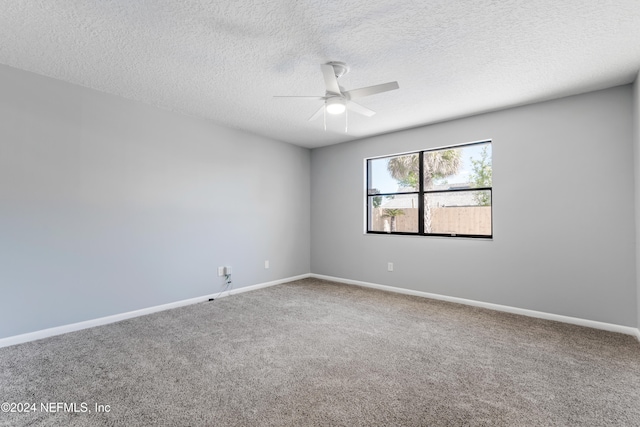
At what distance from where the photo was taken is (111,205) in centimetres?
318

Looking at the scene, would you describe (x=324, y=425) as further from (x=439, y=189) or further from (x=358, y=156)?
(x=358, y=156)

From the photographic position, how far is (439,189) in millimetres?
4207

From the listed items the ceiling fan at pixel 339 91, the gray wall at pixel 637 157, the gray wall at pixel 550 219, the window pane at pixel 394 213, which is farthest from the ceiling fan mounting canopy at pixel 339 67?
the gray wall at pixel 637 157

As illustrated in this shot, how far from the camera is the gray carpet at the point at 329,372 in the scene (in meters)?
1.65

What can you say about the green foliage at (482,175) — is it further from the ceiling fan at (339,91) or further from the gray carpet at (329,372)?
the ceiling fan at (339,91)

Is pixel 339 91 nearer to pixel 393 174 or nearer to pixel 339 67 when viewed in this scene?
pixel 339 67

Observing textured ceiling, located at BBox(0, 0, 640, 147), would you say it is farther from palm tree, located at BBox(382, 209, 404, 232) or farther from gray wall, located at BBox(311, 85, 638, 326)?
palm tree, located at BBox(382, 209, 404, 232)

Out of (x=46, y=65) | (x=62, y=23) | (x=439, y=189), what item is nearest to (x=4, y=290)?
(x=46, y=65)

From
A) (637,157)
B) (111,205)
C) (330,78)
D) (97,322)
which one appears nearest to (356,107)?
(330,78)

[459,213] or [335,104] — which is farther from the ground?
[335,104]

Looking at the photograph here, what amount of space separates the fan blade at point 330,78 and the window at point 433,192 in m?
2.33

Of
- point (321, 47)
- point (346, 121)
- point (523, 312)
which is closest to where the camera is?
point (321, 47)

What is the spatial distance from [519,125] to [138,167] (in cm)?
449

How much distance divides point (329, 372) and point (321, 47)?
8.02ft
